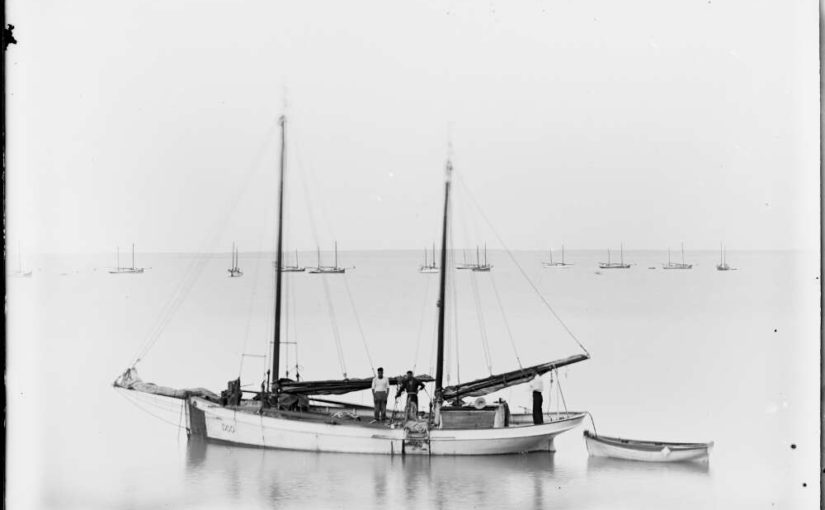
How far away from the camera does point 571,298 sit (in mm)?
22969

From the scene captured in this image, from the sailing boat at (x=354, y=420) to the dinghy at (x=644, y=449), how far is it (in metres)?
0.35

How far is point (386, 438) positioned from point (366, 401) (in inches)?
94.7

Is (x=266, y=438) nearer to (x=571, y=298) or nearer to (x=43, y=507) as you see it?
(x=43, y=507)

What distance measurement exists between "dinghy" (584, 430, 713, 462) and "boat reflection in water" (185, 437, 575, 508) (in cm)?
51

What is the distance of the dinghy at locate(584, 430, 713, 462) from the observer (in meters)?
10.1

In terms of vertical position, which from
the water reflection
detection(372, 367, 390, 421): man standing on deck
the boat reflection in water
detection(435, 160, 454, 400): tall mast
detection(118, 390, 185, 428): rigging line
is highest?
detection(435, 160, 454, 400): tall mast

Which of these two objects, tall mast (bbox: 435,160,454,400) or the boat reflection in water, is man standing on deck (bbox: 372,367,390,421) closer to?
the boat reflection in water

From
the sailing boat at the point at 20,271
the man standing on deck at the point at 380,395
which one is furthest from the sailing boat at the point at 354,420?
the sailing boat at the point at 20,271

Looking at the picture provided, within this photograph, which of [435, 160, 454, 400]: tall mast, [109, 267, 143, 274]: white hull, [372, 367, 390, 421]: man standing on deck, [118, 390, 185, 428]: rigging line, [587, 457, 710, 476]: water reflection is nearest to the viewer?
[587, 457, 710, 476]: water reflection

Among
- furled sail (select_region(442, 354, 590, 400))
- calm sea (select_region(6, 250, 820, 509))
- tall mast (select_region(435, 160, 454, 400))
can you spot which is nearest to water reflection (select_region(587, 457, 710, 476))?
A: calm sea (select_region(6, 250, 820, 509))

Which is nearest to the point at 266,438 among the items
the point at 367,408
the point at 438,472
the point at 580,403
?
the point at 367,408

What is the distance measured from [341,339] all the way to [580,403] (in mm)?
4147

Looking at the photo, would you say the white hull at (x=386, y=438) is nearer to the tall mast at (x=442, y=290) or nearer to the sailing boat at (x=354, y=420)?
the sailing boat at (x=354, y=420)

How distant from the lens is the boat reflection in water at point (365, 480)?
941 centimetres
